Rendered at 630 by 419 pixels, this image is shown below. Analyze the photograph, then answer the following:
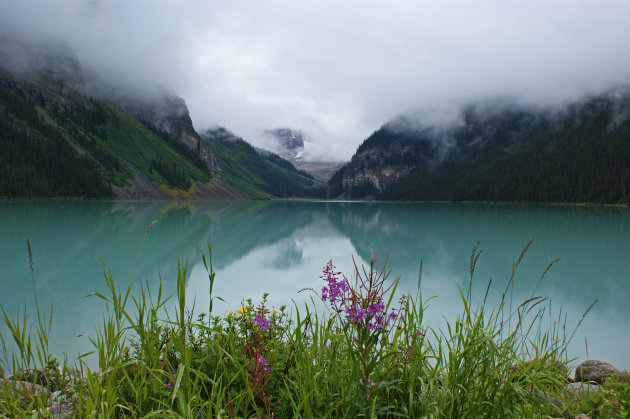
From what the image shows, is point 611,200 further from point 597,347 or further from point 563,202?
point 597,347

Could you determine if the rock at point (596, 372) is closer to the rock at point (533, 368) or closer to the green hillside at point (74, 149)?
the rock at point (533, 368)

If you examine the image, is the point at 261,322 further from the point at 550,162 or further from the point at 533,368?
the point at 550,162

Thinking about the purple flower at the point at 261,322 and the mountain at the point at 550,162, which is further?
the mountain at the point at 550,162

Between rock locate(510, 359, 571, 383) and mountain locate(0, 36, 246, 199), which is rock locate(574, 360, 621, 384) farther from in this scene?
mountain locate(0, 36, 246, 199)

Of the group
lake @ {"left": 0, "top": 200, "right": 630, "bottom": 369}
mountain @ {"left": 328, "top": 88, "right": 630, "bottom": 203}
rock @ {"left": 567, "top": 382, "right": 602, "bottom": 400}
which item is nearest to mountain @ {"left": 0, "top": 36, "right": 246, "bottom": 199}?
lake @ {"left": 0, "top": 200, "right": 630, "bottom": 369}

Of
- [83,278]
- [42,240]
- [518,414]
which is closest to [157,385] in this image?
[518,414]

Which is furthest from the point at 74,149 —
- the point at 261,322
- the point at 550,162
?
the point at 550,162

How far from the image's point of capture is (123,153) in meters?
138

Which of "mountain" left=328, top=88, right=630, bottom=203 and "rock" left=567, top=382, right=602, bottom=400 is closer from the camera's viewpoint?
"rock" left=567, top=382, right=602, bottom=400

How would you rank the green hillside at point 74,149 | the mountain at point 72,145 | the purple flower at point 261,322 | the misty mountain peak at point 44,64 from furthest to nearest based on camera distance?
the misty mountain peak at point 44,64
the mountain at point 72,145
the green hillside at point 74,149
the purple flower at point 261,322

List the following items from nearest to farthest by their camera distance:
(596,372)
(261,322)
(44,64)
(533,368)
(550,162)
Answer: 1. (261,322)
2. (533,368)
3. (596,372)
4. (550,162)
5. (44,64)

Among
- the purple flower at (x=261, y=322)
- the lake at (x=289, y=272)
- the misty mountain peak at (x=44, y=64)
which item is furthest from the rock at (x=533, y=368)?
the misty mountain peak at (x=44, y=64)

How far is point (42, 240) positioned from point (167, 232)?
8.05 metres

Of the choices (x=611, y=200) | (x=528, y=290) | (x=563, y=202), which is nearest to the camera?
(x=528, y=290)
